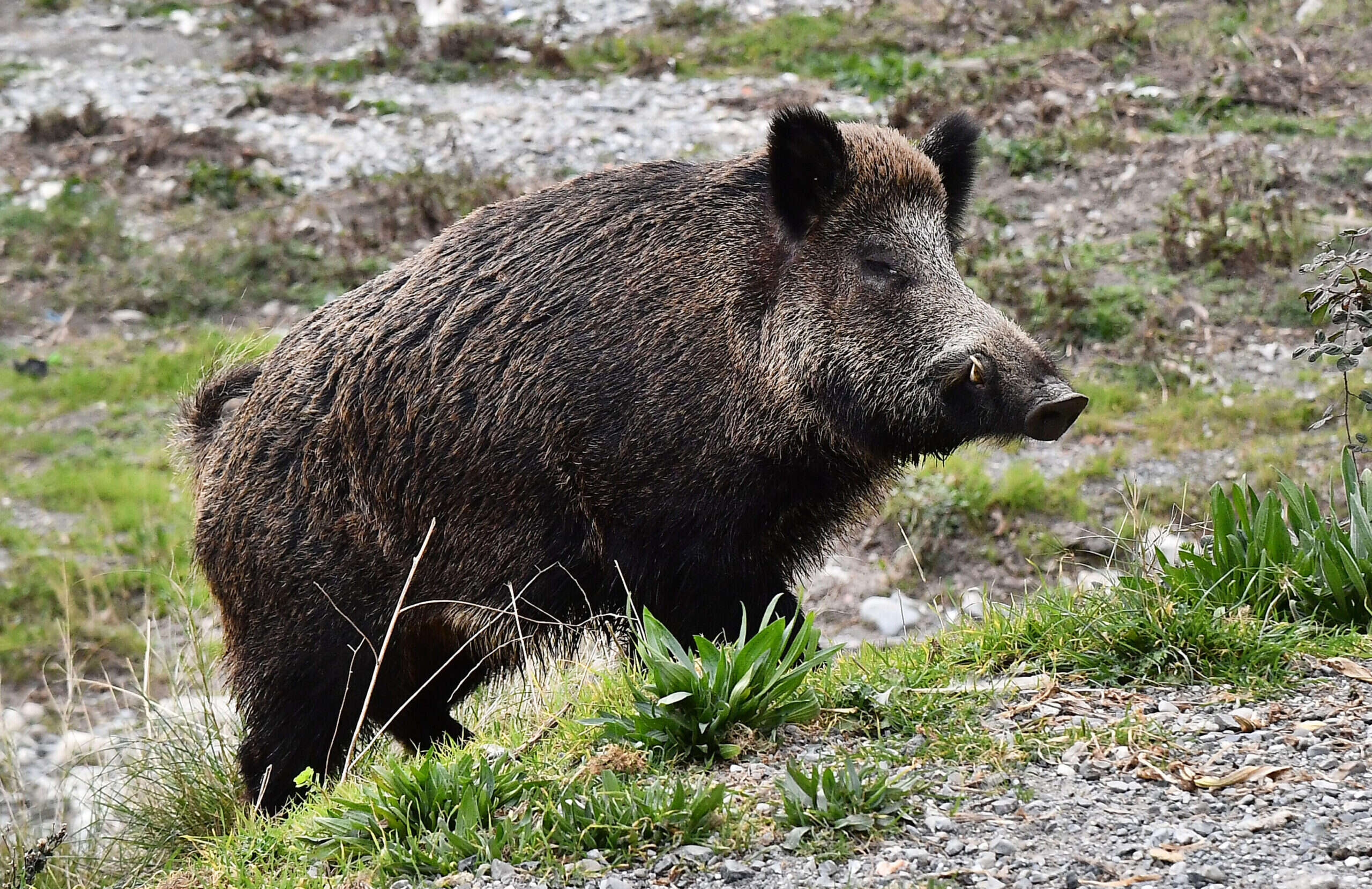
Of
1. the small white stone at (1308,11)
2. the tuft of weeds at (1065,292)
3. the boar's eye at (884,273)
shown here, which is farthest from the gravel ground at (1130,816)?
the small white stone at (1308,11)

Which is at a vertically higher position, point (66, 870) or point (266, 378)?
point (266, 378)

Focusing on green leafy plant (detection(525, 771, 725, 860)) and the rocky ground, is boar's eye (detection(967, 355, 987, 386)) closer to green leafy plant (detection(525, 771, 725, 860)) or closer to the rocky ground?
the rocky ground

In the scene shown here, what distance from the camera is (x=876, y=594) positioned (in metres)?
8.89

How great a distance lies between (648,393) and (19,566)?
6409 mm

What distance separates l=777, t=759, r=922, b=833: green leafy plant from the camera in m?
3.49

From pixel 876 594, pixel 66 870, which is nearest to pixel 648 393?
pixel 66 870

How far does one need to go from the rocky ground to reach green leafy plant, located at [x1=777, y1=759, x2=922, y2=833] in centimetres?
7

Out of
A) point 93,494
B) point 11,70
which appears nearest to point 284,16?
point 11,70

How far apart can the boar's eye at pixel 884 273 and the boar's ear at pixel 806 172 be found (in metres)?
0.27

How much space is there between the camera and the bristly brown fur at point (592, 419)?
16.8 feet

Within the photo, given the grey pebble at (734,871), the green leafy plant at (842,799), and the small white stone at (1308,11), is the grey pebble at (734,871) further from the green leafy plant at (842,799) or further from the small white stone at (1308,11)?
the small white stone at (1308,11)

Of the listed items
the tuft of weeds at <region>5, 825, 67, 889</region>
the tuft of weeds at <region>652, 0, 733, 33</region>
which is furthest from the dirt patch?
the tuft of weeds at <region>5, 825, 67, 889</region>

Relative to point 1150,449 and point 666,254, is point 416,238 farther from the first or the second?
point 666,254

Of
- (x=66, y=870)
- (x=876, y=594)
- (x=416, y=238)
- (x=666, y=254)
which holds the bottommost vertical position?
(x=876, y=594)
